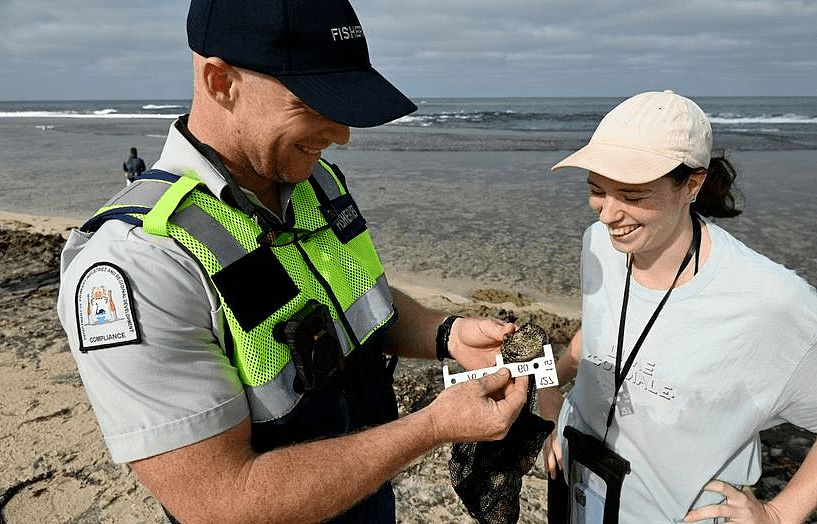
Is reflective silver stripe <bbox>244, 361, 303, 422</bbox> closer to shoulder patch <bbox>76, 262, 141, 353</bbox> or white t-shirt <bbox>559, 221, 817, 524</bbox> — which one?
shoulder patch <bbox>76, 262, 141, 353</bbox>

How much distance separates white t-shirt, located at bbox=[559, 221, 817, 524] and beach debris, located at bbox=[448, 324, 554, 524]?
1.33 feet

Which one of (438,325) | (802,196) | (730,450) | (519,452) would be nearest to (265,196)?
(438,325)

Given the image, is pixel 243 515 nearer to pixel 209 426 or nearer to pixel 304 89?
pixel 209 426

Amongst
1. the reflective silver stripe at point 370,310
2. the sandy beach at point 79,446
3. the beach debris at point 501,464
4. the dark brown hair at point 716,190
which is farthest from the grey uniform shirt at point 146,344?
the sandy beach at point 79,446

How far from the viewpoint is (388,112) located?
1.65m

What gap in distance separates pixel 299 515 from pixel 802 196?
1411 centimetres

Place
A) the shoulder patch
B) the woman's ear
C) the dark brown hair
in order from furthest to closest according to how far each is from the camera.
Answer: the dark brown hair < the woman's ear < the shoulder patch

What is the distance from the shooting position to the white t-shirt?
6.37 feet

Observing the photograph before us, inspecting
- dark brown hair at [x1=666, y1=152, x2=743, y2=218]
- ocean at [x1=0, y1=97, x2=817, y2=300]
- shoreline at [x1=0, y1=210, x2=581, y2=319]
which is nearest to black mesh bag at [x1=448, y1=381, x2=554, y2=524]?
dark brown hair at [x1=666, y1=152, x2=743, y2=218]

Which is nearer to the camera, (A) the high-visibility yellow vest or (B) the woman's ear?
(A) the high-visibility yellow vest

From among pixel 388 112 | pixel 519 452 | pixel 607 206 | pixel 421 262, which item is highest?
pixel 388 112

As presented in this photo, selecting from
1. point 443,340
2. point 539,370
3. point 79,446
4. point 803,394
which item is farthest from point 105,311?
point 79,446

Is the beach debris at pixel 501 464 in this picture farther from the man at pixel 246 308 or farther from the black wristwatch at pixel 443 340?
the black wristwatch at pixel 443 340

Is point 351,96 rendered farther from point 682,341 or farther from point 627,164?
point 682,341
